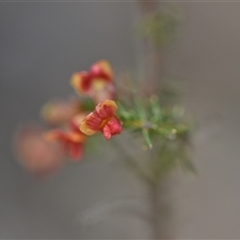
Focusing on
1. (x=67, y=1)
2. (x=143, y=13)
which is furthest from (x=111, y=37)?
(x=143, y=13)

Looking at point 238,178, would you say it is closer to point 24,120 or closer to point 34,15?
point 24,120

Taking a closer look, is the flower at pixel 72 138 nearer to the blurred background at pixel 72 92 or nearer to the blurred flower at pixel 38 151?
the blurred flower at pixel 38 151

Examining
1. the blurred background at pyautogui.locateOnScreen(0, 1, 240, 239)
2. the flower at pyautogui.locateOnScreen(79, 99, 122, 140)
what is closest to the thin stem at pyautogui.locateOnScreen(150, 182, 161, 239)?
the flower at pyautogui.locateOnScreen(79, 99, 122, 140)

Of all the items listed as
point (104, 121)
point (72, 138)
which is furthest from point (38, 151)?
point (104, 121)

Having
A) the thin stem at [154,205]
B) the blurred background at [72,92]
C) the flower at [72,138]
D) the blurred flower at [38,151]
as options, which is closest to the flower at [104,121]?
the flower at [72,138]

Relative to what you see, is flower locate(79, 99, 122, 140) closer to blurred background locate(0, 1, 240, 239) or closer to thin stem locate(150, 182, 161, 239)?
thin stem locate(150, 182, 161, 239)

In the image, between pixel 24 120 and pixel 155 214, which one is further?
pixel 24 120

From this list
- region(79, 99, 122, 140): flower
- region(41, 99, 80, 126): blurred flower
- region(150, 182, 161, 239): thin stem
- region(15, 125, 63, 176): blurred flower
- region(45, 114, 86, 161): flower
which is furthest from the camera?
region(15, 125, 63, 176): blurred flower
